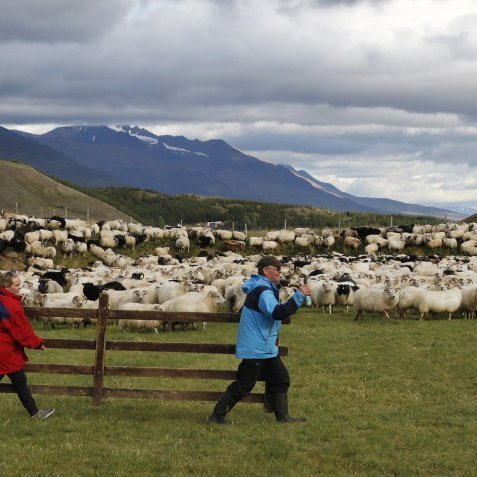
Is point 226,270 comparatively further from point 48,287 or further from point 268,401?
point 268,401

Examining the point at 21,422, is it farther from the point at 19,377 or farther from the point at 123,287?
the point at 123,287

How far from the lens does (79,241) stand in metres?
50.4

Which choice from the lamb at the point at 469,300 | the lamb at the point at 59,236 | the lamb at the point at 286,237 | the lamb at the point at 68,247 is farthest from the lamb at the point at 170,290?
the lamb at the point at 286,237

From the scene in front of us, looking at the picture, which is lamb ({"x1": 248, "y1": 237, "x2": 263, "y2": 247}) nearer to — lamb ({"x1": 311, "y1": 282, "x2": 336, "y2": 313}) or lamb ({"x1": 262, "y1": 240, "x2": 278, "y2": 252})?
lamb ({"x1": 262, "y1": 240, "x2": 278, "y2": 252})

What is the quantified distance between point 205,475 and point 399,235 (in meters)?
47.1

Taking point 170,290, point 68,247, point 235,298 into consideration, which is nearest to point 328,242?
point 68,247

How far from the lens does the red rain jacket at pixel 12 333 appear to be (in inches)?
407

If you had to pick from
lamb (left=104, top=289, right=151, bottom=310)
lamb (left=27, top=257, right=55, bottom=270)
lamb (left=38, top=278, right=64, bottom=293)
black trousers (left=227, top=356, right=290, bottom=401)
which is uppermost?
black trousers (left=227, top=356, right=290, bottom=401)

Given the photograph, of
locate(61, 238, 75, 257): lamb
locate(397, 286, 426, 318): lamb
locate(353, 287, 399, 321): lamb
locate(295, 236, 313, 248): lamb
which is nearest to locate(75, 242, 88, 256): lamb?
locate(61, 238, 75, 257): lamb

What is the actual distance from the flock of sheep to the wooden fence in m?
1.89

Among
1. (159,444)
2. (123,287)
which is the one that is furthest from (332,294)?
(159,444)

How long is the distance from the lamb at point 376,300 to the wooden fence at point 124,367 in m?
14.1

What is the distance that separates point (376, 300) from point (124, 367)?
14.9 m

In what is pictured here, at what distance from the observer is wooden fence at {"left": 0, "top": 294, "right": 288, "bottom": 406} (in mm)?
11148
